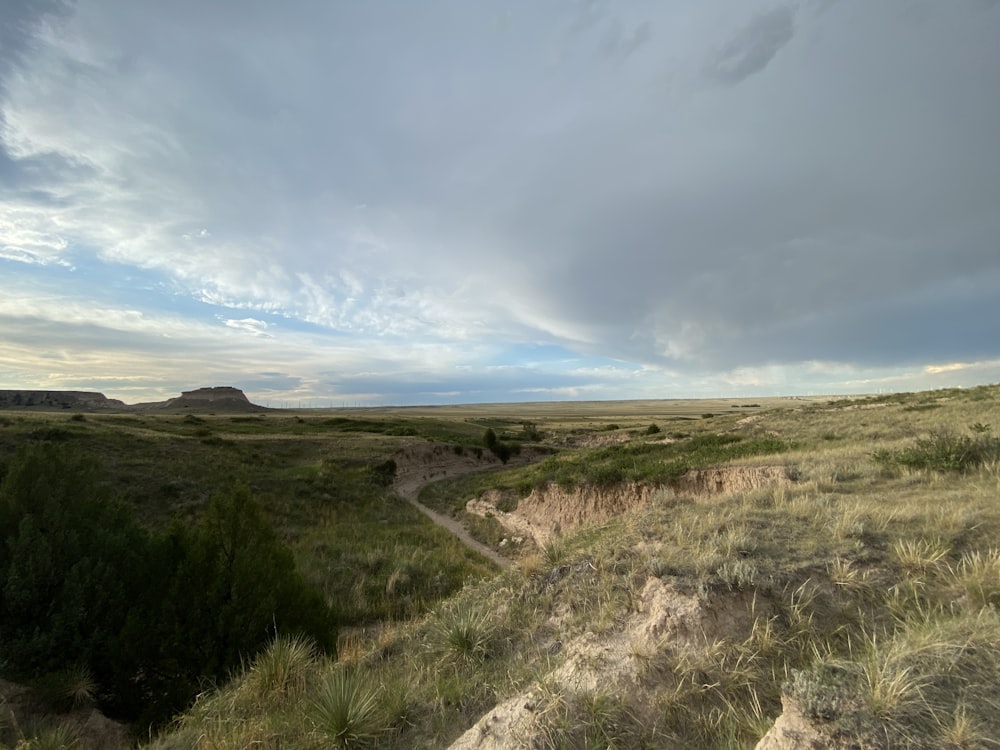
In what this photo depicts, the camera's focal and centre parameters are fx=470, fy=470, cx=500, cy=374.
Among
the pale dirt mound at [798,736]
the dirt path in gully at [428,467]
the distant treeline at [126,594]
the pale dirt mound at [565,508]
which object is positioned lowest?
the dirt path in gully at [428,467]

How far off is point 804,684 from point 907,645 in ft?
4.84

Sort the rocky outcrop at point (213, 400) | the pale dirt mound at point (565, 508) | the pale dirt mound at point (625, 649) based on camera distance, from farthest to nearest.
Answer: the rocky outcrop at point (213, 400), the pale dirt mound at point (565, 508), the pale dirt mound at point (625, 649)

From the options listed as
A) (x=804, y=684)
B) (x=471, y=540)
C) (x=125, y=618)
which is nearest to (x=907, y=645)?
(x=804, y=684)

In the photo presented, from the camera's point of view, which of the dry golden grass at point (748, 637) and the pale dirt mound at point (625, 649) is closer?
the dry golden grass at point (748, 637)

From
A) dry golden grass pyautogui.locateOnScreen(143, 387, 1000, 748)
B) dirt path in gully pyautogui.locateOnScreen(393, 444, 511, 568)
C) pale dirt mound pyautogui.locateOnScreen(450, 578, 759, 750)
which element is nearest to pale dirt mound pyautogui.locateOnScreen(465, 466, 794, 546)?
dirt path in gully pyautogui.locateOnScreen(393, 444, 511, 568)

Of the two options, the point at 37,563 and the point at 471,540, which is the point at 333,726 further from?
the point at 471,540

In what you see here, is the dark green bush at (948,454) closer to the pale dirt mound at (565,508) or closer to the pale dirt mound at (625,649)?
the pale dirt mound at (565,508)

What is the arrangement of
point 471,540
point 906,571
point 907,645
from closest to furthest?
1. point 907,645
2. point 906,571
3. point 471,540

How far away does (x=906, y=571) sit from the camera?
18.8ft

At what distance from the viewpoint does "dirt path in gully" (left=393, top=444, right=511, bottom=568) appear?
1347 inches

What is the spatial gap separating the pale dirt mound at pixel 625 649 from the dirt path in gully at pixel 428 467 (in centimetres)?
2365

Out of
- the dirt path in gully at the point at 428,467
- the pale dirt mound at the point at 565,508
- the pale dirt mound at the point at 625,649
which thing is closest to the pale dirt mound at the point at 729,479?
the pale dirt mound at the point at 565,508

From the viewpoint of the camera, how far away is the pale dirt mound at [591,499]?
15469 millimetres

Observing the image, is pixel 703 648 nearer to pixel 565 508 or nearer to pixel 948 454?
pixel 948 454
